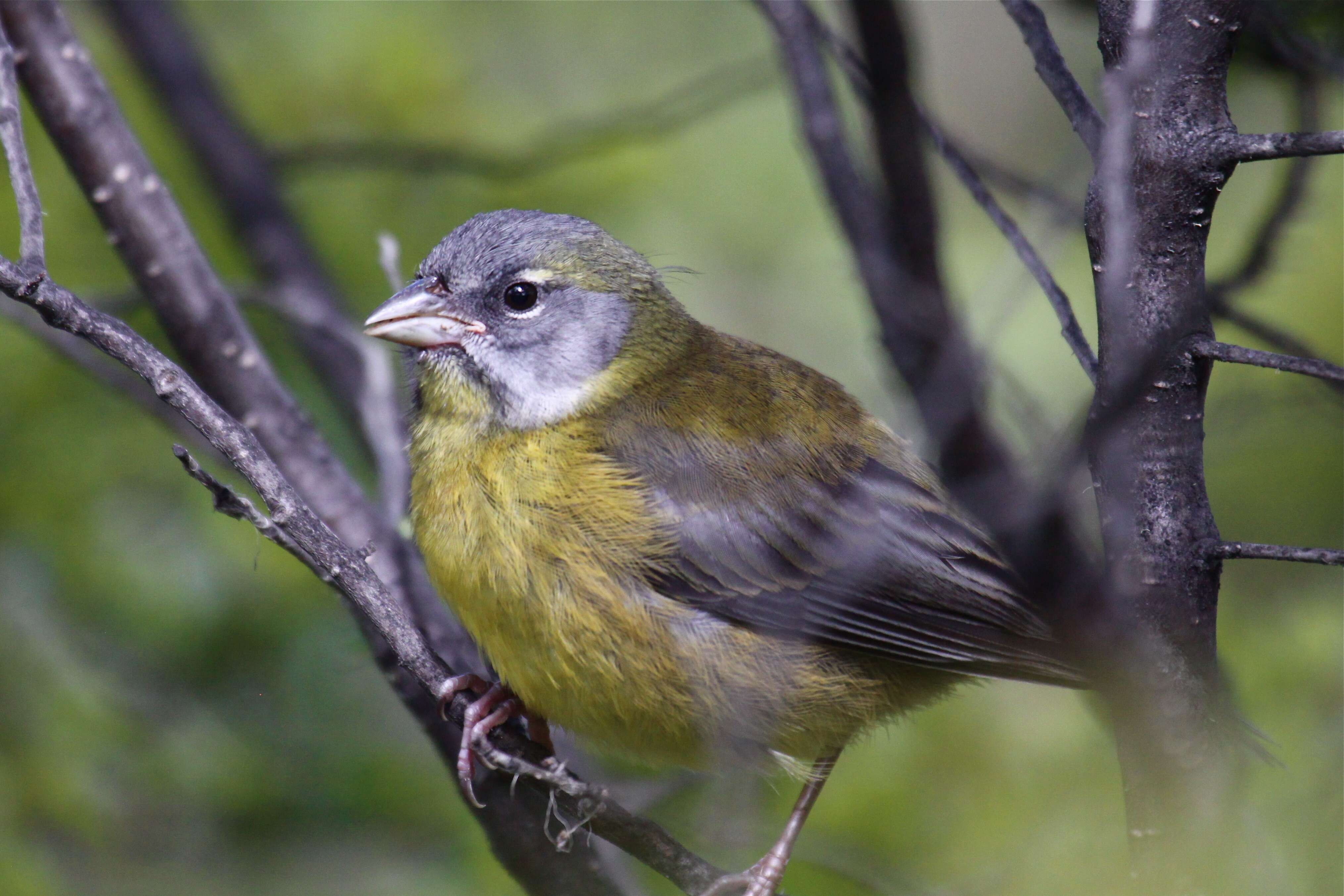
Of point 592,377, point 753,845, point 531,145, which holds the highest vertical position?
point 531,145

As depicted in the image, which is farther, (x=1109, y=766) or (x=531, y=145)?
(x=531, y=145)

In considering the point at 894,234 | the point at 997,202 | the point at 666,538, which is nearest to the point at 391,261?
the point at 666,538

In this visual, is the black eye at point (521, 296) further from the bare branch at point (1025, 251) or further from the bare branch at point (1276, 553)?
the bare branch at point (1276, 553)

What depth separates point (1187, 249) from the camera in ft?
6.85

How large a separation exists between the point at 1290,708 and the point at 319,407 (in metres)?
3.61

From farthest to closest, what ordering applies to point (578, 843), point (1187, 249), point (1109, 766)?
point (1109, 766) < point (578, 843) < point (1187, 249)

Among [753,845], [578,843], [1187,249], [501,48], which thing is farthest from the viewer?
[501,48]

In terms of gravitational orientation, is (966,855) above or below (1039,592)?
below

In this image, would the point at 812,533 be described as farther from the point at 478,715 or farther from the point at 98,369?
the point at 98,369

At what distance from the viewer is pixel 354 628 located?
12.6 feet

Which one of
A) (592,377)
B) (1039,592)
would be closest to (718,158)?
(592,377)

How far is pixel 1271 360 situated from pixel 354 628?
9.33 feet

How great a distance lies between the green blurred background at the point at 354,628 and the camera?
3.30m

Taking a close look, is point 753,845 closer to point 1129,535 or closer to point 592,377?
point 1129,535
